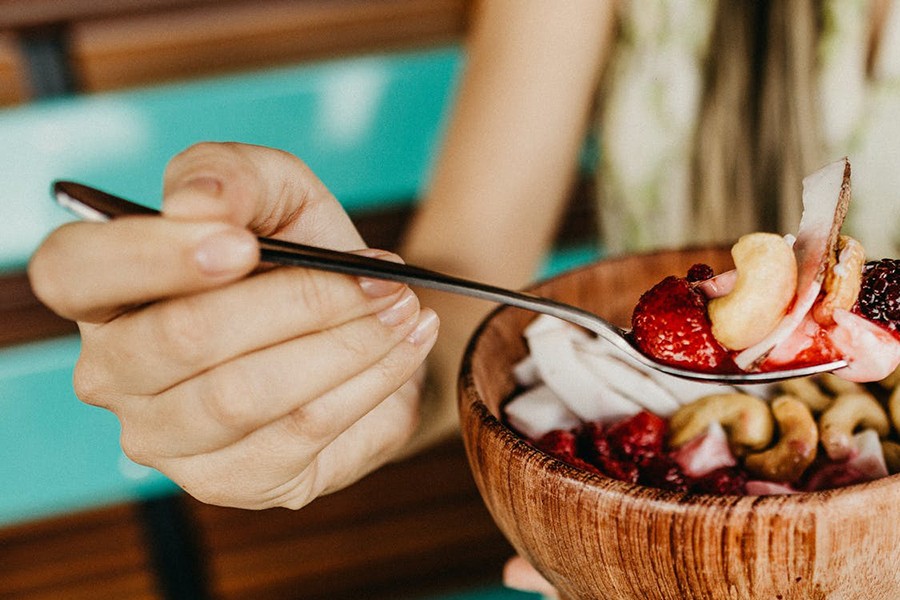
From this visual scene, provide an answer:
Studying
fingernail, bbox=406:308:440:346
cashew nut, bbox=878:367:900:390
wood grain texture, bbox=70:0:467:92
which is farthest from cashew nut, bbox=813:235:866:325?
wood grain texture, bbox=70:0:467:92

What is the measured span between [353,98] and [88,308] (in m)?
1.27

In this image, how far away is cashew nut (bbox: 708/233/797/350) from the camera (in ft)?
1.55

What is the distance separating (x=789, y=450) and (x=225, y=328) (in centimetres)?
36

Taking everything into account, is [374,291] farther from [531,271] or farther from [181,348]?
[531,271]

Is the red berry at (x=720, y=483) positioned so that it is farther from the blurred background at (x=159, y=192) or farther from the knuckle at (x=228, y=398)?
the blurred background at (x=159, y=192)

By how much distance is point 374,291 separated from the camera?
443 mm

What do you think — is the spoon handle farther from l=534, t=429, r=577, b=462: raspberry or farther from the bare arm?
the bare arm

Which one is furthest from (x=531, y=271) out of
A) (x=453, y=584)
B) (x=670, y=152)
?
(x=453, y=584)

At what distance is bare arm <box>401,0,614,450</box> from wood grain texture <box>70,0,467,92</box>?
2.13ft

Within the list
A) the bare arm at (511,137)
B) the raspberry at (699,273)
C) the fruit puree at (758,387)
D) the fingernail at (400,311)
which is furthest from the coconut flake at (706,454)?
the bare arm at (511,137)

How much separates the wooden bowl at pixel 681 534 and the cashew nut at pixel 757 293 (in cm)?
11

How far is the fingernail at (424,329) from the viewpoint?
48cm

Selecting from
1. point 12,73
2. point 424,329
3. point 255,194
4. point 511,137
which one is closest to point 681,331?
point 424,329

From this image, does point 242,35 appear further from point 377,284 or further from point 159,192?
point 377,284
